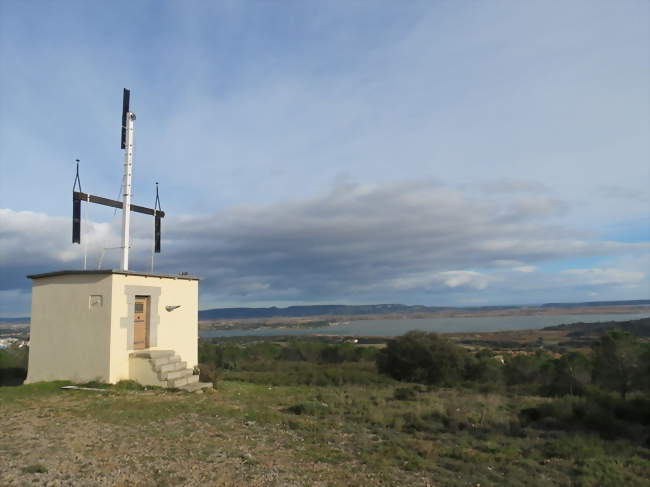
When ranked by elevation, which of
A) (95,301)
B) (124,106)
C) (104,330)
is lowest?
(104,330)

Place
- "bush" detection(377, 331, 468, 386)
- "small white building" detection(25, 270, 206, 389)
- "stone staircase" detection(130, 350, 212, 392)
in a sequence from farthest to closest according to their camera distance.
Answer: "bush" detection(377, 331, 468, 386) → "stone staircase" detection(130, 350, 212, 392) → "small white building" detection(25, 270, 206, 389)

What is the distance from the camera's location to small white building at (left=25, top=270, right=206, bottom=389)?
12.2 m

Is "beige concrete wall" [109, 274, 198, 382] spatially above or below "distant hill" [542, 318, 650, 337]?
above

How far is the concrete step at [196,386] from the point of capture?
487 inches

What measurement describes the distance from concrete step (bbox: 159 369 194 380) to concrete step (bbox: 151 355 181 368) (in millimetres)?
305

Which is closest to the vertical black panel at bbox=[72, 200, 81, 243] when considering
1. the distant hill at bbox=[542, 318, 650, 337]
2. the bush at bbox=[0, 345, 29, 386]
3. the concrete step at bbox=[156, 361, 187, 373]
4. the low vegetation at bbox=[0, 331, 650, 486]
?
the low vegetation at bbox=[0, 331, 650, 486]

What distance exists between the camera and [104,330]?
39.7ft

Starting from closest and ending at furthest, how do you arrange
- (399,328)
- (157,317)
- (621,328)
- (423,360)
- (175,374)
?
(175,374), (157,317), (423,360), (621,328), (399,328)

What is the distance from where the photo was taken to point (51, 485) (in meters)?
5.22

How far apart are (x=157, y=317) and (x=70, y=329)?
7.42 ft

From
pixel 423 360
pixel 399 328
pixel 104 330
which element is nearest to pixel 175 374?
pixel 104 330

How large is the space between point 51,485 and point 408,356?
60.1ft

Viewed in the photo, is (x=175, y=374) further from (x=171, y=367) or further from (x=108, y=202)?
(x=108, y=202)

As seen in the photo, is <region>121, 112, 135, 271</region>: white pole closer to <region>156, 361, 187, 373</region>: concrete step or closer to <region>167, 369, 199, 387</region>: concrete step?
<region>156, 361, 187, 373</region>: concrete step
